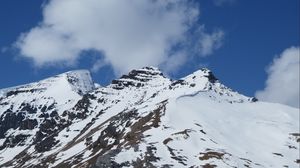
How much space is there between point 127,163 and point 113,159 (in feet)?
15.3

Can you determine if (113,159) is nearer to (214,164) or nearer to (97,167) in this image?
(97,167)

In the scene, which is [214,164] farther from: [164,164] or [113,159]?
[113,159]

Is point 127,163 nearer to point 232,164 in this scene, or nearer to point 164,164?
point 164,164

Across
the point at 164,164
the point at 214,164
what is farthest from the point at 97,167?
the point at 214,164

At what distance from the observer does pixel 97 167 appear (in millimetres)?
189875

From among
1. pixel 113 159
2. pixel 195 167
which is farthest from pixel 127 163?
pixel 195 167

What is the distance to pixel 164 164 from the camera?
194 metres

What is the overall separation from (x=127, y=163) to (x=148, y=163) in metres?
6.61

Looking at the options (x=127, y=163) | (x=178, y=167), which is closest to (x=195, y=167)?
(x=178, y=167)

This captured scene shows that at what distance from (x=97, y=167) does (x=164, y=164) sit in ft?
69.6

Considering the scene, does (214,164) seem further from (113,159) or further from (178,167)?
(113,159)

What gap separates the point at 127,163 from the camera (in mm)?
192625

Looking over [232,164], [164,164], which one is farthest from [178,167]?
[232,164]

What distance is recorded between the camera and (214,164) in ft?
637
